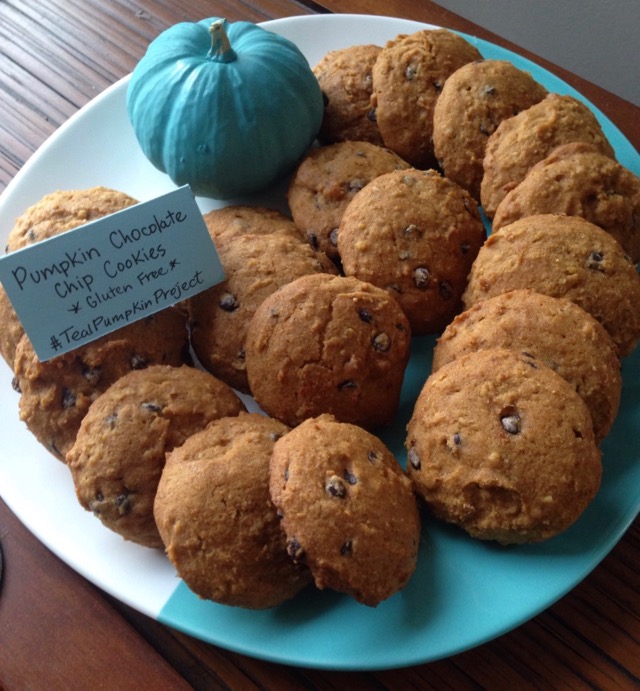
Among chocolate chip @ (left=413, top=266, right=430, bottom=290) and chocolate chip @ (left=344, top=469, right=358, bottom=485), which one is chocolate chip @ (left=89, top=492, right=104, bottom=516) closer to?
chocolate chip @ (left=344, top=469, right=358, bottom=485)

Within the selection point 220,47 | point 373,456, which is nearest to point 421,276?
point 373,456

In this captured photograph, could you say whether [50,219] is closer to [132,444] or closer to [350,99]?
[132,444]

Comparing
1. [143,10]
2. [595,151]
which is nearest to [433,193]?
[595,151]

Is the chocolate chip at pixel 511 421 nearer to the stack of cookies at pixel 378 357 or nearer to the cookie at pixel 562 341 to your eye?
the stack of cookies at pixel 378 357

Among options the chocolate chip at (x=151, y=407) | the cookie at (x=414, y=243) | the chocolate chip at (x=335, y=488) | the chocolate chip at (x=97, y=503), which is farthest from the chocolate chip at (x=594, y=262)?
the chocolate chip at (x=97, y=503)

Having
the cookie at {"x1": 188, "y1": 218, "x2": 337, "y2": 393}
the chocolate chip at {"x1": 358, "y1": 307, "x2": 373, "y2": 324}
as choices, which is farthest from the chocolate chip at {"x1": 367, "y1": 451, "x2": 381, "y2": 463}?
the cookie at {"x1": 188, "y1": 218, "x2": 337, "y2": 393}
